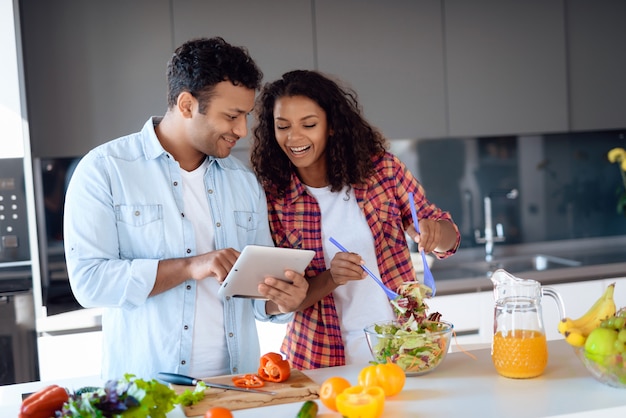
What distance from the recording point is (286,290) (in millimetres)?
1931

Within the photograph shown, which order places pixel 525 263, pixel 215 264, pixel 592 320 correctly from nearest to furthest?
pixel 592 320, pixel 215 264, pixel 525 263

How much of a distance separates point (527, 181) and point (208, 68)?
2763 millimetres

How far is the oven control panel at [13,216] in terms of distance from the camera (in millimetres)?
3074

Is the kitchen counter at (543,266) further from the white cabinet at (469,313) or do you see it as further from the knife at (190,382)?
the knife at (190,382)

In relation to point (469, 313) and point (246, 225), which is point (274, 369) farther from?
point (469, 313)

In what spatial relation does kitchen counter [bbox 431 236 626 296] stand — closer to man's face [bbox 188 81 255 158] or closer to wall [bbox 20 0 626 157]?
wall [bbox 20 0 626 157]

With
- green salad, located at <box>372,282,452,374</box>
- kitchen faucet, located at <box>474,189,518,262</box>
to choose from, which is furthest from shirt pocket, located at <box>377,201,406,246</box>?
kitchen faucet, located at <box>474,189,518,262</box>

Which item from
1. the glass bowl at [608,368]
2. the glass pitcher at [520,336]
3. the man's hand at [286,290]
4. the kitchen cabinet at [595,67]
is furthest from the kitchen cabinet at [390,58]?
the glass bowl at [608,368]

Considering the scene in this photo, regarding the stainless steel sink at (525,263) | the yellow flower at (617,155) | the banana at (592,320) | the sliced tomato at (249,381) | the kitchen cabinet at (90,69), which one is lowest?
the stainless steel sink at (525,263)

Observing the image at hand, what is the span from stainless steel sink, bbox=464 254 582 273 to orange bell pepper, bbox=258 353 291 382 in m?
2.37

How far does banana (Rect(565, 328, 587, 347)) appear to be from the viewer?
1.65 meters

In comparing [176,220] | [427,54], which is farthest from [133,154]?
[427,54]

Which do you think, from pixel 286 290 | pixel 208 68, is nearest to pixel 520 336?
pixel 286 290

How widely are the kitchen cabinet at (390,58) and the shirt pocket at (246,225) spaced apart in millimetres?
1644
